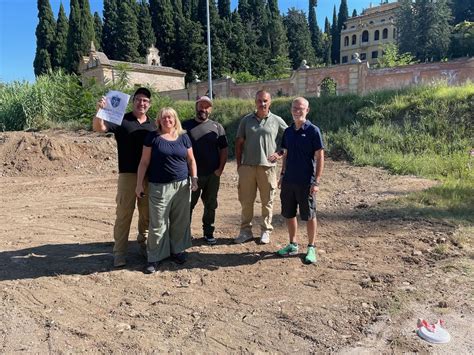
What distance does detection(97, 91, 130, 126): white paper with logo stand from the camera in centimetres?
394

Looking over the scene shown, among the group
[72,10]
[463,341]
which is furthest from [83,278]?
[72,10]

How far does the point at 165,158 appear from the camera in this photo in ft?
12.9

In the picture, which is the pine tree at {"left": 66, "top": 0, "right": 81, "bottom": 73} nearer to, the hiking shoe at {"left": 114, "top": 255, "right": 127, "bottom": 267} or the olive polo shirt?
the olive polo shirt

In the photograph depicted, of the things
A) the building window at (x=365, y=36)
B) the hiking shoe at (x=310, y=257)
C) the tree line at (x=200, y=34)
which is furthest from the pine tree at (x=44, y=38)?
the building window at (x=365, y=36)

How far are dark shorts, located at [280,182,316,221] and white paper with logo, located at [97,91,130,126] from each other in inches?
73.9

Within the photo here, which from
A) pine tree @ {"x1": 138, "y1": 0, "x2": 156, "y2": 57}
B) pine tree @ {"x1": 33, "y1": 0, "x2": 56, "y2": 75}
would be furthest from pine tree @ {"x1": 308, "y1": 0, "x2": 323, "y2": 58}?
pine tree @ {"x1": 33, "y1": 0, "x2": 56, "y2": 75}

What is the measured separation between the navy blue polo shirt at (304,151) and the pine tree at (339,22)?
70.8 meters

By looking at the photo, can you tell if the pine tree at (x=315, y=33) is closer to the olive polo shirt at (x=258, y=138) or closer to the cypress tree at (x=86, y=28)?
the cypress tree at (x=86, y=28)

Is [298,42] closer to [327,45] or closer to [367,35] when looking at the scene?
[327,45]

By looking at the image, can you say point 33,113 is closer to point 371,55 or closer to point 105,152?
point 105,152

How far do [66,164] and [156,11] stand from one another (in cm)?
4437

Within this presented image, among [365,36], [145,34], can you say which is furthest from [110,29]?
[365,36]

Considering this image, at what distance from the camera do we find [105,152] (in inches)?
496

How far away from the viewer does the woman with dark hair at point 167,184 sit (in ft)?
12.9
